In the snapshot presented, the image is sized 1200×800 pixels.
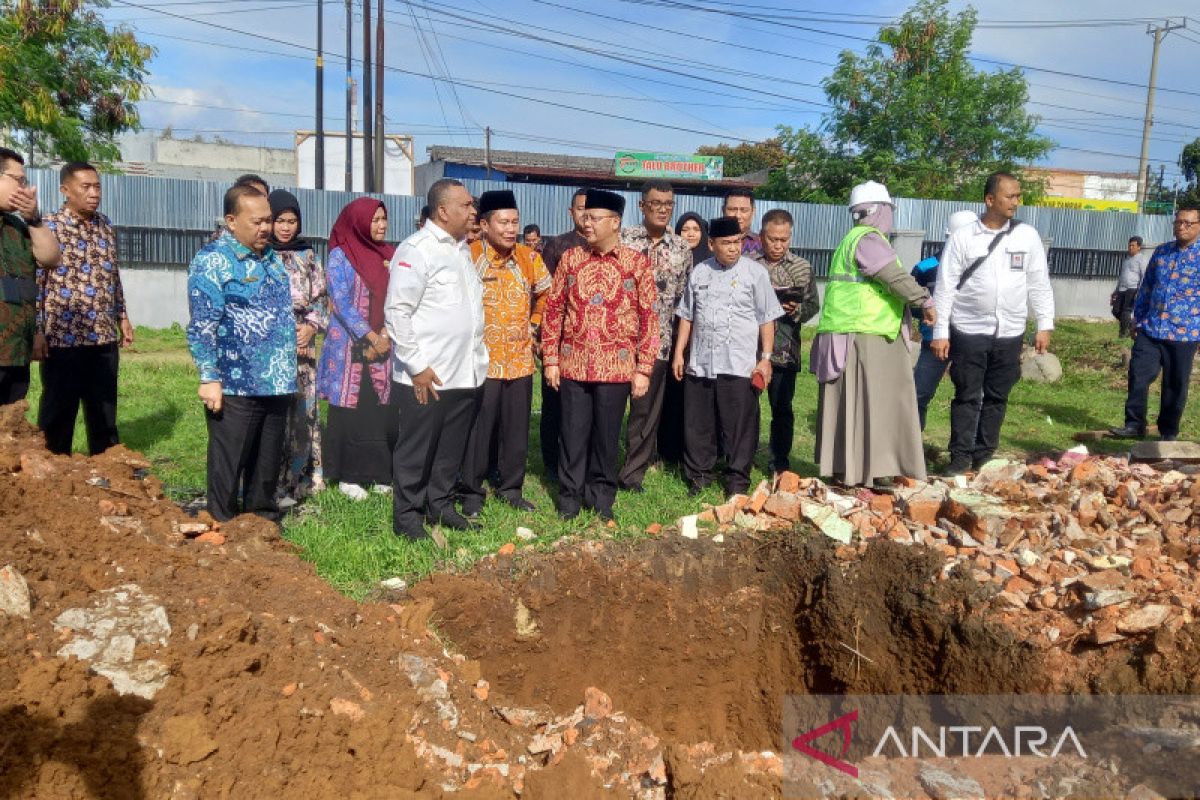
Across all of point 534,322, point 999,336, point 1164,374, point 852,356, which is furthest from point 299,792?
point 1164,374

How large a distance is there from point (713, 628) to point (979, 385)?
2636 millimetres

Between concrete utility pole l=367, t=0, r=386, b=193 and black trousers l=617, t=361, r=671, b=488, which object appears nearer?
black trousers l=617, t=361, r=671, b=488

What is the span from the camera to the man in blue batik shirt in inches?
170

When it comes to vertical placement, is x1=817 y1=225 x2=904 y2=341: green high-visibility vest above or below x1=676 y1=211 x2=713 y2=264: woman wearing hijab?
below

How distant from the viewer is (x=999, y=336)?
238 inches

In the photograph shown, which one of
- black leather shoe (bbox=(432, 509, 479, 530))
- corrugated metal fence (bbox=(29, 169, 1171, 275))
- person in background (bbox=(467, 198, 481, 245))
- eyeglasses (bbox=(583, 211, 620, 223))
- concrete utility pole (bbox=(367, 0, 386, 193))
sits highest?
concrete utility pole (bbox=(367, 0, 386, 193))

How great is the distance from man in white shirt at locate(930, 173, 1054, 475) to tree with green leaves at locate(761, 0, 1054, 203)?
63.3 feet

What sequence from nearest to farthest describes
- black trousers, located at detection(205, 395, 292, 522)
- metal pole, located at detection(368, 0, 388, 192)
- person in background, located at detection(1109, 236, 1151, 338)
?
black trousers, located at detection(205, 395, 292, 522) < person in background, located at detection(1109, 236, 1151, 338) < metal pole, located at detection(368, 0, 388, 192)

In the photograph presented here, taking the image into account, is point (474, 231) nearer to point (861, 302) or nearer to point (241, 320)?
point (241, 320)

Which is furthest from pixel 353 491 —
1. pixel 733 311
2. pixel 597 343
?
pixel 733 311

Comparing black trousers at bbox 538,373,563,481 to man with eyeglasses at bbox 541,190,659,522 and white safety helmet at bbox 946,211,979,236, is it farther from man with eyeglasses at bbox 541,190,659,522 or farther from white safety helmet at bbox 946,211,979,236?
white safety helmet at bbox 946,211,979,236

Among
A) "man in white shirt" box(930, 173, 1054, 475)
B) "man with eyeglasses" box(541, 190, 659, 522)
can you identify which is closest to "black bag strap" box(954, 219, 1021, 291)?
"man in white shirt" box(930, 173, 1054, 475)

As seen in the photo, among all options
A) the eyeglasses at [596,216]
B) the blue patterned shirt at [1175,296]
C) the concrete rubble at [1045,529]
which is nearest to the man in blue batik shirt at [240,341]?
the eyeglasses at [596,216]

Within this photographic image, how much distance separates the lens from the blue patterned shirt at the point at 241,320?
4.32m
